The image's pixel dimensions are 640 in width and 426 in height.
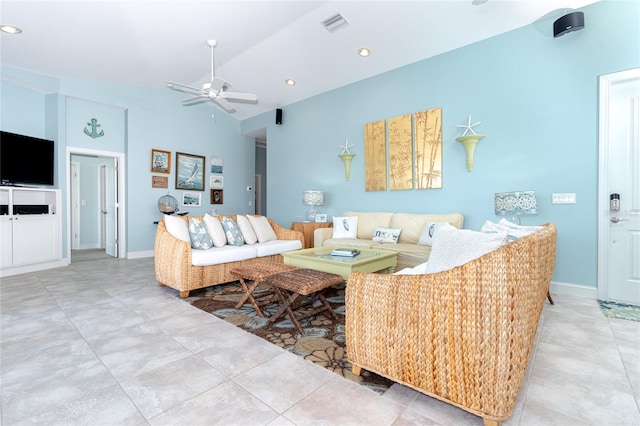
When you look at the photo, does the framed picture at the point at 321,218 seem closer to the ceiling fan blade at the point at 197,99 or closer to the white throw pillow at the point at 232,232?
the white throw pillow at the point at 232,232

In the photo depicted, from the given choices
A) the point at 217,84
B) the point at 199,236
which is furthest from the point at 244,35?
the point at 199,236

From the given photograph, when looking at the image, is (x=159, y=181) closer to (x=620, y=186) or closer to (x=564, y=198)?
(x=564, y=198)

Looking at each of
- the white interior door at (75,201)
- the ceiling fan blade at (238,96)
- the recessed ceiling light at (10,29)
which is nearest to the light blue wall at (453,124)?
the recessed ceiling light at (10,29)

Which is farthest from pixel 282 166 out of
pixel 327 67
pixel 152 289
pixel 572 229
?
pixel 572 229

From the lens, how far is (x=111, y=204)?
6.12 meters

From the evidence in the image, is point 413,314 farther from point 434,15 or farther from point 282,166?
point 282,166

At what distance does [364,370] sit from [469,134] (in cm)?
335

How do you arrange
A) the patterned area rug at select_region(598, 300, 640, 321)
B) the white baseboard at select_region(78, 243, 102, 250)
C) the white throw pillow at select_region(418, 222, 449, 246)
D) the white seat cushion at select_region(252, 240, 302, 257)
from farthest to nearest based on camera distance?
the white baseboard at select_region(78, 243, 102, 250), the white seat cushion at select_region(252, 240, 302, 257), the white throw pillow at select_region(418, 222, 449, 246), the patterned area rug at select_region(598, 300, 640, 321)

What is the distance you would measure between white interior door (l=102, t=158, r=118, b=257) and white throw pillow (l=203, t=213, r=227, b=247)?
127 inches

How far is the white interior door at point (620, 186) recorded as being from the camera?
2896mm

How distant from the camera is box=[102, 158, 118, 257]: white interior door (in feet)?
19.0

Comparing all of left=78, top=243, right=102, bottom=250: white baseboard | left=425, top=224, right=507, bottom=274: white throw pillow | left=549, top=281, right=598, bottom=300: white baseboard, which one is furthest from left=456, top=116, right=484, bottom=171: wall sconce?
left=78, top=243, right=102, bottom=250: white baseboard

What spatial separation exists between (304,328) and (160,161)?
5180mm

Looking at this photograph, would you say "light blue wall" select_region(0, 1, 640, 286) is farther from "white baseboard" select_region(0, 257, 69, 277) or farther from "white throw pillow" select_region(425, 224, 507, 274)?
"white throw pillow" select_region(425, 224, 507, 274)
